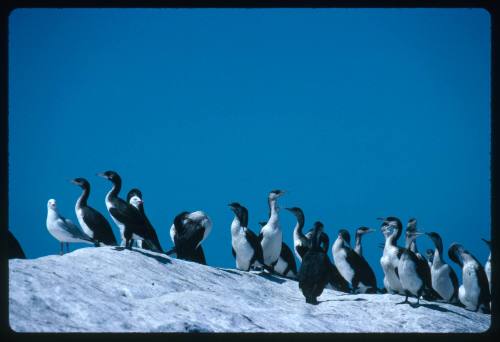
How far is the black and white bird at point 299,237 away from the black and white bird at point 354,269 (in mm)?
700

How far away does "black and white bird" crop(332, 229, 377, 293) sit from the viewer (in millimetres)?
15805

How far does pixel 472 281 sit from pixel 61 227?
736 centimetres

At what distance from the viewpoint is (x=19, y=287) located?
9898 millimetres

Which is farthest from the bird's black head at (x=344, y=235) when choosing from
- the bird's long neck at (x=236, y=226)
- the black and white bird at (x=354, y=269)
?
the bird's long neck at (x=236, y=226)

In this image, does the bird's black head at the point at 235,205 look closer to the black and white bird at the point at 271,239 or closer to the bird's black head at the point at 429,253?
the black and white bird at the point at 271,239

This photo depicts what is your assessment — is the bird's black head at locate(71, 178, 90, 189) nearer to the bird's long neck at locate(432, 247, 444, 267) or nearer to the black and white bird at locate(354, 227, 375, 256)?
the black and white bird at locate(354, 227, 375, 256)

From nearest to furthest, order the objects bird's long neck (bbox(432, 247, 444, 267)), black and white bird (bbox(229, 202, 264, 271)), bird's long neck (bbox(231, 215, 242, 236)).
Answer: bird's long neck (bbox(432, 247, 444, 267)) → black and white bird (bbox(229, 202, 264, 271)) → bird's long neck (bbox(231, 215, 242, 236))

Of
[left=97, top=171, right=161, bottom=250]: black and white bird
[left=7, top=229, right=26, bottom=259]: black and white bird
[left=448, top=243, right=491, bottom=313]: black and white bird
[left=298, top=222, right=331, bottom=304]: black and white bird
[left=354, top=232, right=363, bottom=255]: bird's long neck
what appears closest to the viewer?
[left=7, top=229, right=26, bottom=259]: black and white bird

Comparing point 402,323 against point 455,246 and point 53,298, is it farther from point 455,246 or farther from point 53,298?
point 53,298

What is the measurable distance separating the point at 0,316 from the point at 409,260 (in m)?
7.57

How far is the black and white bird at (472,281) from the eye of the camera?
14.6 metres

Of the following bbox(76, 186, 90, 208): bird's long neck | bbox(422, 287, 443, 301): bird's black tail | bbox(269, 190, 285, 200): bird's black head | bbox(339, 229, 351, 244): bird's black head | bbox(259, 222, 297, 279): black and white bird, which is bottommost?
bbox(422, 287, 443, 301): bird's black tail

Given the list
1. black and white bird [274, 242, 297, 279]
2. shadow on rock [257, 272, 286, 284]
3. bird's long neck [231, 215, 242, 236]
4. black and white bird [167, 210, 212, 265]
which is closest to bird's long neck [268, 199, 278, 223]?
bird's long neck [231, 215, 242, 236]

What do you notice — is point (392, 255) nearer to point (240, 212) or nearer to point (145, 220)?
point (240, 212)
